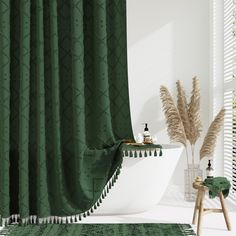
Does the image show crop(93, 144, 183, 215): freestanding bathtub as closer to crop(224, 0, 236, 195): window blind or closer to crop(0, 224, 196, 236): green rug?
crop(0, 224, 196, 236): green rug

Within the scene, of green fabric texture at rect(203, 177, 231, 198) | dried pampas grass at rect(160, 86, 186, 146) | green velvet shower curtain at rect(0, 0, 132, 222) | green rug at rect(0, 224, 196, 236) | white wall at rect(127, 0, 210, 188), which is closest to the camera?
green fabric texture at rect(203, 177, 231, 198)

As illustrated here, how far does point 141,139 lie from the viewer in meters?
3.36

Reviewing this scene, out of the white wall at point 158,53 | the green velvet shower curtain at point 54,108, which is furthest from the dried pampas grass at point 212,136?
the green velvet shower curtain at point 54,108

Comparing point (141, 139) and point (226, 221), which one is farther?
point (141, 139)

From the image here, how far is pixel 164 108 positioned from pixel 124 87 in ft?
1.65

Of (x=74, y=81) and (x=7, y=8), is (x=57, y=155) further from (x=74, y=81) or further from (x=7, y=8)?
(x=7, y=8)

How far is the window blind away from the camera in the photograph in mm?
3652

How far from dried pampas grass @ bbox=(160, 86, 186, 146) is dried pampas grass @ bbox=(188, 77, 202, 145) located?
10 cm

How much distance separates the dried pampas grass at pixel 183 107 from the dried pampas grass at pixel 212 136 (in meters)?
0.17

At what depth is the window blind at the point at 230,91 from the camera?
3.65m

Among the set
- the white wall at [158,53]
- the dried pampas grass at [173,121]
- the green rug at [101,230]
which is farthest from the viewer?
the white wall at [158,53]

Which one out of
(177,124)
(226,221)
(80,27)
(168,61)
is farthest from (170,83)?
(226,221)

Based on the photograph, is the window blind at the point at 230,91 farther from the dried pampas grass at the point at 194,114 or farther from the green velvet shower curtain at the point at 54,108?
the green velvet shower curtain at the point at 54,108

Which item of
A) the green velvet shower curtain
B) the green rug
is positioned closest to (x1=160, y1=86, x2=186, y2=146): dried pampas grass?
the green velvet shower curtain
